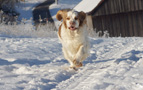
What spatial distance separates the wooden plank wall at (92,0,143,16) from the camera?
2098cm

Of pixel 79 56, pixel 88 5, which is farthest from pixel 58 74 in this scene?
pixel 88 5

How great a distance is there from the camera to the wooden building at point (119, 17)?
20.9 m

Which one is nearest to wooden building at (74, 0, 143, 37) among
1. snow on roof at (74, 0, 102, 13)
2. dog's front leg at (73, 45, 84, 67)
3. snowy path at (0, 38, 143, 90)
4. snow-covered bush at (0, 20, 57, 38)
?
snow on roof at (74, 0, 102, 13)

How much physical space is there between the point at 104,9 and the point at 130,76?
58.7 ft

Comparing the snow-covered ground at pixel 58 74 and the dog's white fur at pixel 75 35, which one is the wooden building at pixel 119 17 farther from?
the dog's white fur at pixel 75 35

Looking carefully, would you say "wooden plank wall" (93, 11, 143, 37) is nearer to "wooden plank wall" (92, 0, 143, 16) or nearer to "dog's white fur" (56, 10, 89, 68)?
"wooden plank wall" (92, 0, 143, 16)

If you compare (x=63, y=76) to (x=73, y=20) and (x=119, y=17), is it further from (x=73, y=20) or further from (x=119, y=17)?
(x=119, y=17)

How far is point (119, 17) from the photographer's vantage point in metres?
21.8

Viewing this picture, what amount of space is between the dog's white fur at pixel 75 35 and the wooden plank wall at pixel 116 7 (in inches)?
595

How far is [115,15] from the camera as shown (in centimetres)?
2197

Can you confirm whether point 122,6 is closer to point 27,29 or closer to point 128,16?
point 128,16

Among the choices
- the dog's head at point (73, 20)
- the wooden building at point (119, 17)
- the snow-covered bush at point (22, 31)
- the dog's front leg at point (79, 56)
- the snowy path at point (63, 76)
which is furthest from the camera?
the wooden building at point (119, 17)

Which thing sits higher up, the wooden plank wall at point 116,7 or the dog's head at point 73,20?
the dog's head at point 73,20

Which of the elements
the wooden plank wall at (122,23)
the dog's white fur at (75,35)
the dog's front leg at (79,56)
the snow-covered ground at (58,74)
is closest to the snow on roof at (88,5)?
the wooden plank wall at (122,23)
